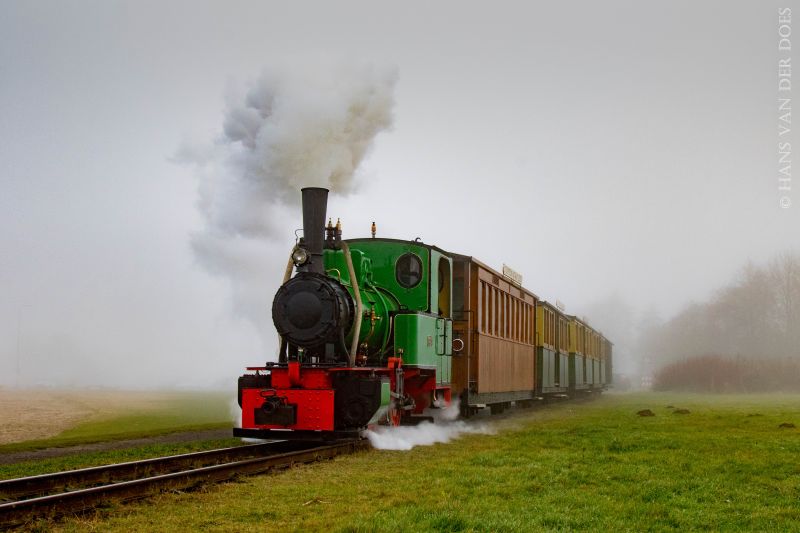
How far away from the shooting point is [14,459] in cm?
1136

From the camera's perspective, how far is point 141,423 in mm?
18516

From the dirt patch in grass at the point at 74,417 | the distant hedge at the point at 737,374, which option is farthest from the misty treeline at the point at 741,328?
the dirt patch in grass at the point at 74,417

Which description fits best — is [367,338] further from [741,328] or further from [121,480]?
[741,328]

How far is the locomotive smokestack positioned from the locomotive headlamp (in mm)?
69

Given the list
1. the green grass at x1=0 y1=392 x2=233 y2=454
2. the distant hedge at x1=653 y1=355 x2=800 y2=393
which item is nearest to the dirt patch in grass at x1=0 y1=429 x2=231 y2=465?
the green grass at x1=0 y1=392 x2=233 y2=454

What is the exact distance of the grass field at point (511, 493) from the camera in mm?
6781

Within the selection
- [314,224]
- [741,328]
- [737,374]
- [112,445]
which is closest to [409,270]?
[314,224]

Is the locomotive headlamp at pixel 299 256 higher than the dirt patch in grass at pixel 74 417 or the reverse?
higher

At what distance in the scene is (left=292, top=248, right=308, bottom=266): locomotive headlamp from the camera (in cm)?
1189

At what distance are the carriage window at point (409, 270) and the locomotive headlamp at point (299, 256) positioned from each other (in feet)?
8.35

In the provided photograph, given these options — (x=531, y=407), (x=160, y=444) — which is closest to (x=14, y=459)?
(x=160, y=444)

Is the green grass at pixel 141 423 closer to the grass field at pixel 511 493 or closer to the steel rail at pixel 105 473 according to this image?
the steel rail at pixel 105 473

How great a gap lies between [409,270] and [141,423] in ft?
28.0

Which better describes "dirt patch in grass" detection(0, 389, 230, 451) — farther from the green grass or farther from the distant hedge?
the distant hedge
